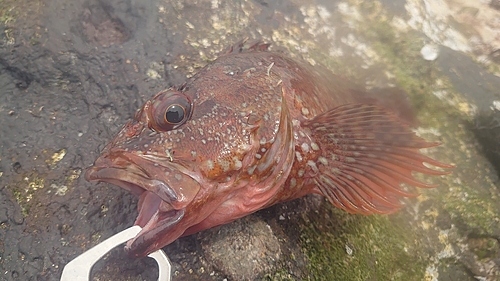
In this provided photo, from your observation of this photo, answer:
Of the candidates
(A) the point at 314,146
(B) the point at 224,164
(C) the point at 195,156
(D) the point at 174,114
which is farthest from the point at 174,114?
(A) the point at 314,146

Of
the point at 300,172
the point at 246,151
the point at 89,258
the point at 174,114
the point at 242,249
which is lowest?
the point at 242,249

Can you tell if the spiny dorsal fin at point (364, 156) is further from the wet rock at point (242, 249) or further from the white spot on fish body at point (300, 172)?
the wet rock at point (242, 249)

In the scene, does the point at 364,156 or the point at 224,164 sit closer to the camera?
the point at 224,164

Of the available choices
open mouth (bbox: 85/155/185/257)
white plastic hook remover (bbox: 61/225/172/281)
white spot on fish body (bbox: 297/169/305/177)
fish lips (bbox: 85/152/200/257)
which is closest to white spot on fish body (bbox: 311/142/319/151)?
white spot on fish body (bbox: 297/169/305/177)

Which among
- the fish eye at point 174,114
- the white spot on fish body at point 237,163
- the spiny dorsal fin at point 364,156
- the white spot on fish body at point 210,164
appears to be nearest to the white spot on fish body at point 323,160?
the spiny dorsal fin at point 364,156

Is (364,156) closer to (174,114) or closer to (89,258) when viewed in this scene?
(174,114)

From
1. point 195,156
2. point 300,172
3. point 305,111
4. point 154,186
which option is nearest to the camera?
point 154,186

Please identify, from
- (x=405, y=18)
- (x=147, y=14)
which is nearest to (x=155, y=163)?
(x=147, y=14)

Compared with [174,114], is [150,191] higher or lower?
lower
